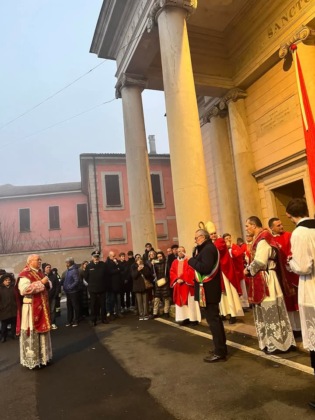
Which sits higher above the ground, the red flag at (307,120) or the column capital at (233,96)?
the column capital at (233,96)

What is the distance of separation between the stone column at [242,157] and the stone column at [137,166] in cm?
335

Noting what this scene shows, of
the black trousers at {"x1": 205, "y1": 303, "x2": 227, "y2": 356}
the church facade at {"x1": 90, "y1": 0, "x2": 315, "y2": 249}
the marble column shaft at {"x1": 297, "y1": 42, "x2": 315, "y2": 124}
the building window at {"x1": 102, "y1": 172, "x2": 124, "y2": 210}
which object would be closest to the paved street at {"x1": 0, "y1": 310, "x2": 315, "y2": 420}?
the black trousers at {"x1": 205, "y1": 303, "x2": 227, "y2": 356}

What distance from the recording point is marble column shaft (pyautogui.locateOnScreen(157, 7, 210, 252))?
8.32 meters

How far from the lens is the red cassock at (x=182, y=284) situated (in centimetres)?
766

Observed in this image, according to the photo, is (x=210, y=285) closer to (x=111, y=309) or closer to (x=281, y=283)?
(x=281, y=283)

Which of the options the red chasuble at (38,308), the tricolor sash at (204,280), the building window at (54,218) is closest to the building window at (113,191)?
the building window at (54,218)

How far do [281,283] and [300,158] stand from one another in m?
6.49

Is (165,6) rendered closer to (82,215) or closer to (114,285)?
(114,285)

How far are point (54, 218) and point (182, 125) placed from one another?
1149 inches

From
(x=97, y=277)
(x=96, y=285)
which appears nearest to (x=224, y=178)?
(x=97, y=277)

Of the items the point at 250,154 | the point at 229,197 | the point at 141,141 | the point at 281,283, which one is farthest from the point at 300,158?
the point at 281,283

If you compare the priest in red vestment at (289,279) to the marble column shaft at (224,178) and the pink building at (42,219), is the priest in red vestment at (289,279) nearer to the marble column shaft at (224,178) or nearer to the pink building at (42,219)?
the marble column shaft at (224,178)

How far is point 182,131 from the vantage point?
28.2 feet

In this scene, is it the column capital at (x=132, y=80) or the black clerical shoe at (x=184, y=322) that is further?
the column capital at (x=132, y=80)
